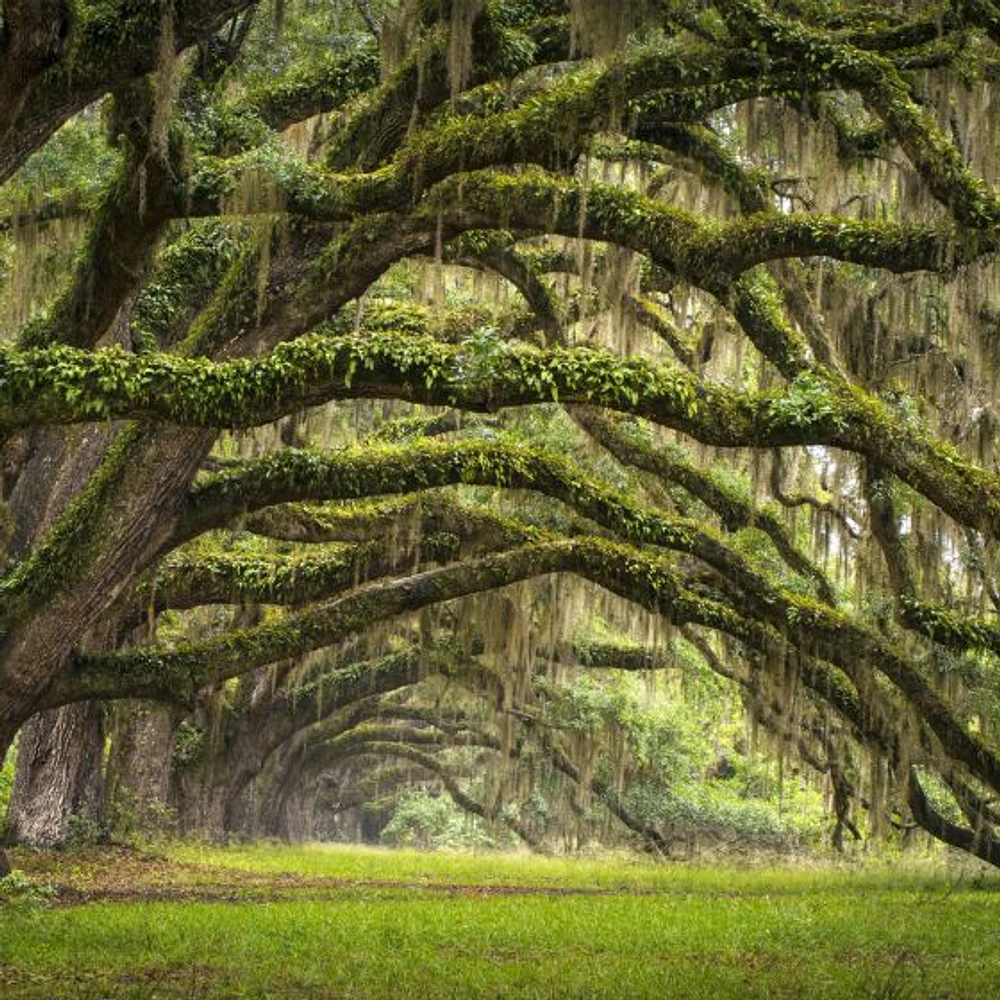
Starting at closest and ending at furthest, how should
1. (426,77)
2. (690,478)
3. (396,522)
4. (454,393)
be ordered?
(454,393)
(426,77)
(396,522)
(690,478)

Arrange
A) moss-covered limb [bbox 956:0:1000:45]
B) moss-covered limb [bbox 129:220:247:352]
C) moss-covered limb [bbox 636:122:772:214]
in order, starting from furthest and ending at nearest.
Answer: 1. moss-covered limb [bbox 129:220:247:352]
2. moss-covered limb [bbox 636:122:772:214]
3. moss-covered limb [bbox 956:0:1000:45]

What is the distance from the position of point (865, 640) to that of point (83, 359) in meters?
7.84

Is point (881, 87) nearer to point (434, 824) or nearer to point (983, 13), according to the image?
point (983, 13)

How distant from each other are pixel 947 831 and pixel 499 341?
12.8m

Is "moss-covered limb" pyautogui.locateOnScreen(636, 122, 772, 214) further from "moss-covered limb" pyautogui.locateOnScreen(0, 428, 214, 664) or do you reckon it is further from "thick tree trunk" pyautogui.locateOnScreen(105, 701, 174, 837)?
"thick tree trunk" pyautogui.locateOnScreen(105, 701, 174, 837)

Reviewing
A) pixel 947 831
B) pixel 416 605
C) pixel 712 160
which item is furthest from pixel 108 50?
pixel 947 831

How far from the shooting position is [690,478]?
46.4 feet

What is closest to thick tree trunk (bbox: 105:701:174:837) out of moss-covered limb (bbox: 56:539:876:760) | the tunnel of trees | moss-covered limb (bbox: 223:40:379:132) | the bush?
the tunnel of trees

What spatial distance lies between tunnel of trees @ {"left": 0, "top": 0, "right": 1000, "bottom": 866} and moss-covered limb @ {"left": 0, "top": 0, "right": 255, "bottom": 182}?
0.07 feet

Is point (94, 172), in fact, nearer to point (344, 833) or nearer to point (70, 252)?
point (70, 252)

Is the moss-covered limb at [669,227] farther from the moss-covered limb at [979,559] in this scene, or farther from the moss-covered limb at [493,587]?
the moss-covered limb at [979,559]

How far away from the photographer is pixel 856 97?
11.9 m

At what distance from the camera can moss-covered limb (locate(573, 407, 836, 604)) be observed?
13.8m

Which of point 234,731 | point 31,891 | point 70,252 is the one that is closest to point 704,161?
point 70,252
